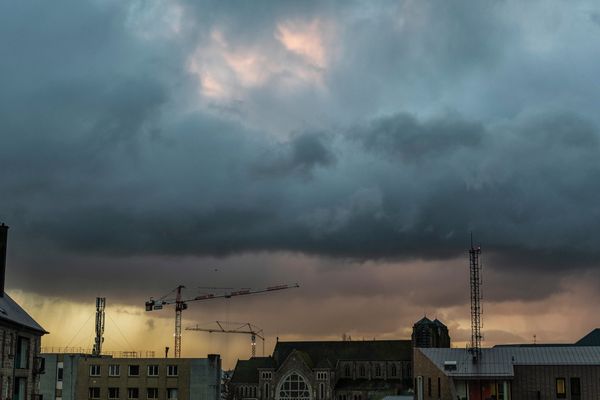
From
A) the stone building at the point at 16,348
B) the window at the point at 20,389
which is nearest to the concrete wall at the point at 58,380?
the stone building at the point at 16,348

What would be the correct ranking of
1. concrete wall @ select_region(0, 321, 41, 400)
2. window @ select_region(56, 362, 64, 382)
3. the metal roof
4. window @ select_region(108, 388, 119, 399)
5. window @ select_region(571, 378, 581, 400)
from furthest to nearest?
1. window @ select_region(56, 362, 64, 382)
2. window @ select_region(108, 388, 119, 399)
3. the metal roof
4. window @ select_region(571, 378, 581, 400)
5. concrete wall @ select_region(0, 321, 41, 400)

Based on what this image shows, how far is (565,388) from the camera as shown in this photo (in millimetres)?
97688

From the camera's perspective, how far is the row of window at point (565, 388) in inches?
3821

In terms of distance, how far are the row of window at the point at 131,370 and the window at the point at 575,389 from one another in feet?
175

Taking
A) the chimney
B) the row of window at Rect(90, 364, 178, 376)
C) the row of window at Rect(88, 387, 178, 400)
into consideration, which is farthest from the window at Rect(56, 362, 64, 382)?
the chimney

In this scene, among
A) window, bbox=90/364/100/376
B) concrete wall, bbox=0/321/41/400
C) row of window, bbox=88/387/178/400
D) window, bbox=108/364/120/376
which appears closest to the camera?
concrete wall, bbox=0/321/41/400

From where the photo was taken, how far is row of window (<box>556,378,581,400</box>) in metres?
97.1

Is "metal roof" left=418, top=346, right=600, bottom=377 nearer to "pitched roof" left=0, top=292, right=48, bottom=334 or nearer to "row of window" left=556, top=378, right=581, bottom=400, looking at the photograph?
"row of window" left=556, top=378, right=581, bottom=400

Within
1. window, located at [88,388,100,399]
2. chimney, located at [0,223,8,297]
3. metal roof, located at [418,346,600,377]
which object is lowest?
window, located at [88,388,100,399]

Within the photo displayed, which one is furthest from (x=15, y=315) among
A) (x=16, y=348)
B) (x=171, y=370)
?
(x=171, y=370)

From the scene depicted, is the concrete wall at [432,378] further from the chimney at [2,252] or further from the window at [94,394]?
the chimney at [2,252]

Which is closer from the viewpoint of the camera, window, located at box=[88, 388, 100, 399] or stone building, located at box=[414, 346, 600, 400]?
stone building, located at box=[414, 346, 600, 400]

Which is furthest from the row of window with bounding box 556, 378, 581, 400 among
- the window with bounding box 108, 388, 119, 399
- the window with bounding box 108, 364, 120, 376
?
the window with bounding box 108, 364, 120, 376

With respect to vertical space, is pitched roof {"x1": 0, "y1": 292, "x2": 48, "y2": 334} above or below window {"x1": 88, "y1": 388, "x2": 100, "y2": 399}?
above
